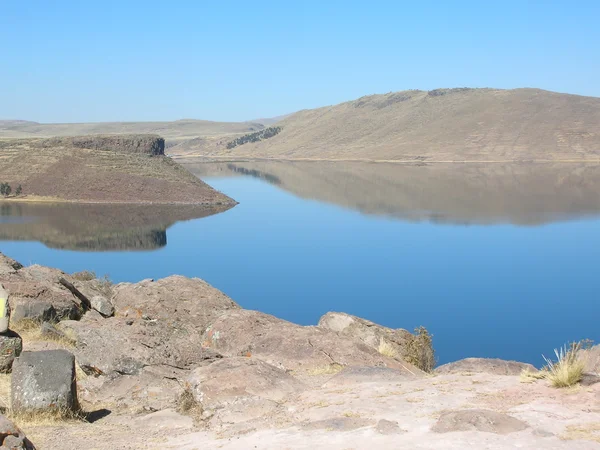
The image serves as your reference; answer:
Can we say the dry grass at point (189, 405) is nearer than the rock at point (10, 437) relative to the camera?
No

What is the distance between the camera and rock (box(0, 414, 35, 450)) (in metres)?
6.95

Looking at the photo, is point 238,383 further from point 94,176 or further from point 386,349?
point 94,176

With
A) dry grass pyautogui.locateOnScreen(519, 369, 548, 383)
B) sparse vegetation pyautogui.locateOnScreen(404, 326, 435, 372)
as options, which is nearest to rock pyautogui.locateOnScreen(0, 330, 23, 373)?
dry grass pyautogui.locateOnScreen(519, 369, 548, 383)

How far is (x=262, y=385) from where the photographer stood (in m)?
9.80

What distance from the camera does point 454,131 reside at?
510 feet

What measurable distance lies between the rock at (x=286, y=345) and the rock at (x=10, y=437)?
5906mm

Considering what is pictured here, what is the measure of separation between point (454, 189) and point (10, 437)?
8251 centimetres

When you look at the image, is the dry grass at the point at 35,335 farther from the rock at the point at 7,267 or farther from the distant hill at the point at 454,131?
the distant hill at the point at 454,131

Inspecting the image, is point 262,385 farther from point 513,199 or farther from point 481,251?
point 513,199

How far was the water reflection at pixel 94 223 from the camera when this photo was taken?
5050 cm

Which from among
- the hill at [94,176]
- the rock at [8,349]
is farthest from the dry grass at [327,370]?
the hill at [94,176]

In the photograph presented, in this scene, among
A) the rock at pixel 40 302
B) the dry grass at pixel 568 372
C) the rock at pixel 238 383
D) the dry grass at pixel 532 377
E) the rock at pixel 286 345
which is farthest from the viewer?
the rock at pixel 40 302

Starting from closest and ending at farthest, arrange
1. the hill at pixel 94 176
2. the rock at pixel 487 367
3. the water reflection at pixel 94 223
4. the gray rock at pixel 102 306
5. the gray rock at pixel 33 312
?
1. the rock at pixel 487 367
2. the gray rock at pixel 33 312
3. the gray rock at pixel 102 306
4. the water reflection at pixel 94 223
5. the hill at pixel 94 176

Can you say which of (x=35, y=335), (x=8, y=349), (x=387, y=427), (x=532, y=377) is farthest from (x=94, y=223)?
(x=387, y=427)
